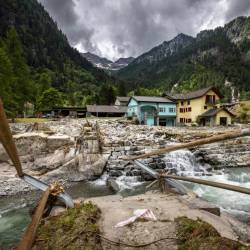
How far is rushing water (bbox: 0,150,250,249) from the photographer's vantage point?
9.12 metres

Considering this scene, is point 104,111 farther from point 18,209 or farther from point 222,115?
point 18,209

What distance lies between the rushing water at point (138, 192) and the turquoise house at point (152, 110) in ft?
80.0

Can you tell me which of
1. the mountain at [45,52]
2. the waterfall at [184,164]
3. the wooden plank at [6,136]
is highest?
the mountain at [45,52]

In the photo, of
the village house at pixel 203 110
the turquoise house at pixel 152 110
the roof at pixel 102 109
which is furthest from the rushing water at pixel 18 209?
the roof at pixel 102 109

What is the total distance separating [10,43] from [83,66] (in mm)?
134465

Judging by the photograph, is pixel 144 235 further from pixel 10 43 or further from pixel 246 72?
pixel 246 72

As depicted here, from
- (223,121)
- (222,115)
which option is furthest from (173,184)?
(223,121)

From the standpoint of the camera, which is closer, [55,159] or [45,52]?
[55,159]

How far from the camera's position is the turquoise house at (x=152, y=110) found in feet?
145

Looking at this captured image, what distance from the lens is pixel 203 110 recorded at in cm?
4484

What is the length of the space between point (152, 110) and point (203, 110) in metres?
10.3

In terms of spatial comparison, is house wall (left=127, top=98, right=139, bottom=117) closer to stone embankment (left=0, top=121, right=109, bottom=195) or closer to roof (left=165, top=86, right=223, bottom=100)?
roof (left=165, top=86, right=223, bottom=100)

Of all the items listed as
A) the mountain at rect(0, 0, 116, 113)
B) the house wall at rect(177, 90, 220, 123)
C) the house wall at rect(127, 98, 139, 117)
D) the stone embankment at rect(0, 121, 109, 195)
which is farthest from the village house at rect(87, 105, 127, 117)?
the stone embankment at rect(0, 121, 109, 195)

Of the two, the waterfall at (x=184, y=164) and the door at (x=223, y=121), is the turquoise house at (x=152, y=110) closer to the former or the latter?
the door at (x=223, y=121)
